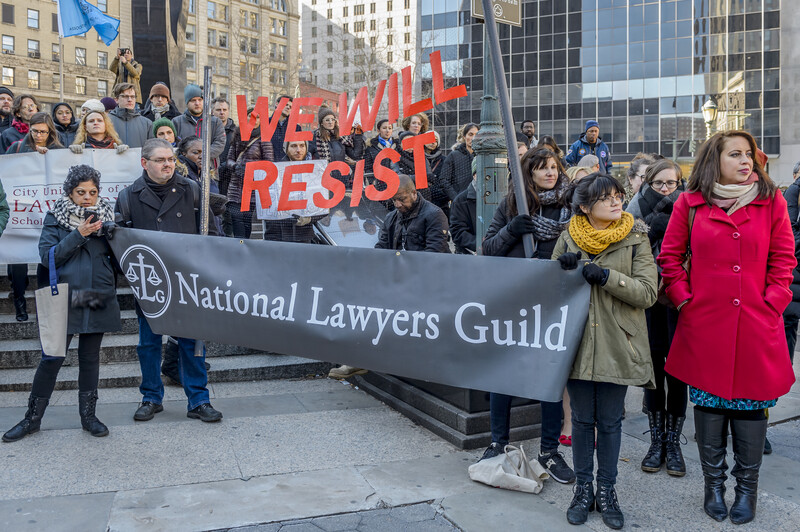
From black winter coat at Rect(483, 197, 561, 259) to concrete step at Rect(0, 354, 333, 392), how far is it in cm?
305

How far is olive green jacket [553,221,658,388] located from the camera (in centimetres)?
367

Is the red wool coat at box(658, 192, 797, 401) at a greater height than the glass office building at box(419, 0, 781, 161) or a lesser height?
lesser

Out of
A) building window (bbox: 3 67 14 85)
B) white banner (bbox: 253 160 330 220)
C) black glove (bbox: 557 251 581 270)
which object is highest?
building window (bbox: 3 67 14 85)

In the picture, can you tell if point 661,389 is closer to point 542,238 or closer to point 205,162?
point 542,238

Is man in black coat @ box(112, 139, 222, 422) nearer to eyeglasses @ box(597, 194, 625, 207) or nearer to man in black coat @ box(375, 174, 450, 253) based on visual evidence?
man in black coat @ box(375, 174, 450, 253)

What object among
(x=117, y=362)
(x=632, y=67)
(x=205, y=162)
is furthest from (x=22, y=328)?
(x=632, y=67)

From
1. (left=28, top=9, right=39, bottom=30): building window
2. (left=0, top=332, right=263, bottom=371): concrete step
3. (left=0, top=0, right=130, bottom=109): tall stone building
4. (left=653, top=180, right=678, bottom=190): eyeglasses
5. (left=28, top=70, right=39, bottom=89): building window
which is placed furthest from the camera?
(left=28, top=70, right=39, bottom=89): building window

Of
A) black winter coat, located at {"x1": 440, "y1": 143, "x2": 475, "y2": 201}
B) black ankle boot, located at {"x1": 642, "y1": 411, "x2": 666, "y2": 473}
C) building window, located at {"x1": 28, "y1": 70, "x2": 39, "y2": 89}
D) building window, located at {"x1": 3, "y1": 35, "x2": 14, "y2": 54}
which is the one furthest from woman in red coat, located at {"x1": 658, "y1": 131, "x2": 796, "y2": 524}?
building window, located at {"x1": 3, "y1": 35, "x2": 14, "y2": 54}

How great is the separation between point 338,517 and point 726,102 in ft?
166

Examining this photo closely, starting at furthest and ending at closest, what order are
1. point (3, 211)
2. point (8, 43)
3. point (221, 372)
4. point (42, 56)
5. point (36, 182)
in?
point (42, 56) → point (8, 43) → point (36, 182) → point (221, 372) → point (3, 211)

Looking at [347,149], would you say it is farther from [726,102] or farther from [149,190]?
[726,102]

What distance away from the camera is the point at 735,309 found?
→ 12.4 feet

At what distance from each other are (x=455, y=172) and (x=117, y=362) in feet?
15.5

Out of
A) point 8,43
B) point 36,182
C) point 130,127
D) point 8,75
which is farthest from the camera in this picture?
point 8,75
